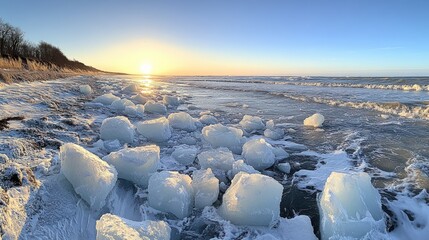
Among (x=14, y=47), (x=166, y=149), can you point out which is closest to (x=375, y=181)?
(x=166, y=149)

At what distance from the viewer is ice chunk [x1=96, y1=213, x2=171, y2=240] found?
2008 mm

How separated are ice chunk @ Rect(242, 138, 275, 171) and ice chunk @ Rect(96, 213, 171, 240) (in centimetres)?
217

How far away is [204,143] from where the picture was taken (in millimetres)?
5375

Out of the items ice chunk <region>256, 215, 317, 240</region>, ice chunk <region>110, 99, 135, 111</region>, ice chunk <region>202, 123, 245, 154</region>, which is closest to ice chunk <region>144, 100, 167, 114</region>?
ice chunk <region>110, 99, 135, 111</region>

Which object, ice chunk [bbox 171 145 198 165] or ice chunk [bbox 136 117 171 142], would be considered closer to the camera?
ice chunk [bbox 171 145 198 165]

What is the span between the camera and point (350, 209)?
9.09 ft

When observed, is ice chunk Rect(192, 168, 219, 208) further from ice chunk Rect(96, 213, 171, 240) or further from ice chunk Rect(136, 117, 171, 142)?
ice chunk Rect(136, 117, 171, 142)

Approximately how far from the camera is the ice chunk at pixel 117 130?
15.7 ft

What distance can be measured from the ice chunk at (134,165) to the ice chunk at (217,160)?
0.84 meters

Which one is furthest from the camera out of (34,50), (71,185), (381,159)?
(34,50)

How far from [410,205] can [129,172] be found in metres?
3.20

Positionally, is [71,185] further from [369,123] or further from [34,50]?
[34,50]

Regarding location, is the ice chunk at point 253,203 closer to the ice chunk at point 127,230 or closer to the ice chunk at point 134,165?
the ice chunk at point 127,230

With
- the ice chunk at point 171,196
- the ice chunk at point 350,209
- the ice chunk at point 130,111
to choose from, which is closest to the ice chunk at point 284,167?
the ice chunk at point 350,209
